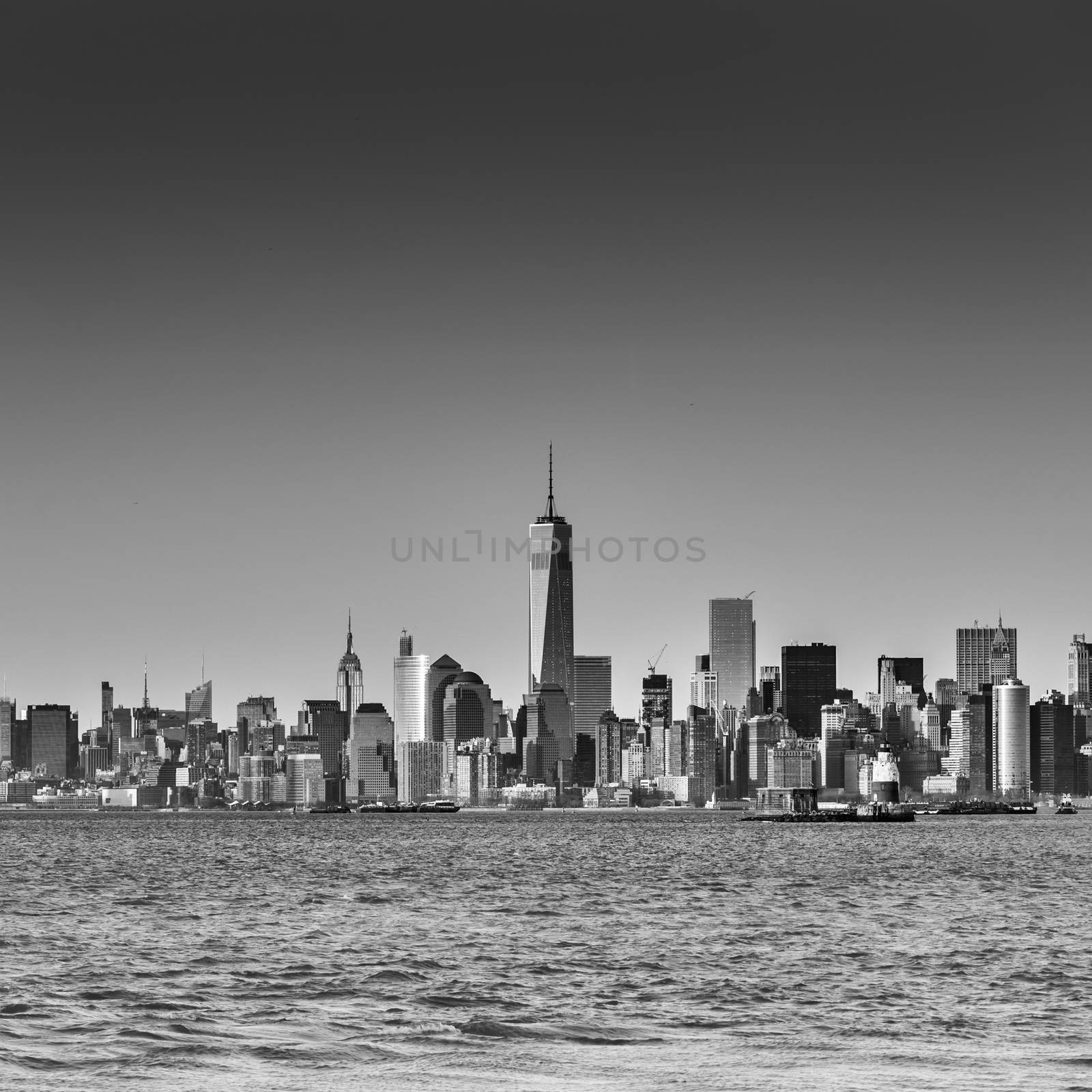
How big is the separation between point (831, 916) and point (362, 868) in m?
53.2

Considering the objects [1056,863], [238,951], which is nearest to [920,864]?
[1056,863]

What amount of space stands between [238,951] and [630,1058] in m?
24.3

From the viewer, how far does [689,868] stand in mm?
120125

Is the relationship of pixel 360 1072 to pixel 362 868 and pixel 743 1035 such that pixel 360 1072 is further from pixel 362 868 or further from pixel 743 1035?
pixel 362 868

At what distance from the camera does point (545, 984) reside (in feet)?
166

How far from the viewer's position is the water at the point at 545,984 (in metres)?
36.5

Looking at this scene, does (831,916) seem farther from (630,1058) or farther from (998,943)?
(630,1058)

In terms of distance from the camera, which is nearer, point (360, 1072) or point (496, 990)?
Result: point (360, 1072)

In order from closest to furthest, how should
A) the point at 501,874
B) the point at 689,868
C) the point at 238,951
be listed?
the point at 238,951 → the point at 501,874 → the point at 689,868

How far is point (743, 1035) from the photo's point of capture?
41125mm

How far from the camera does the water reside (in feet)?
120

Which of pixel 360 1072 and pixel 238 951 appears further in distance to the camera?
pixel 238 951

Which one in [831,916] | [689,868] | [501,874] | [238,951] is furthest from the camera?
[689,868]

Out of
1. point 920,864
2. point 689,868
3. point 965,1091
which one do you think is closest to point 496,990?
point 965,1091
